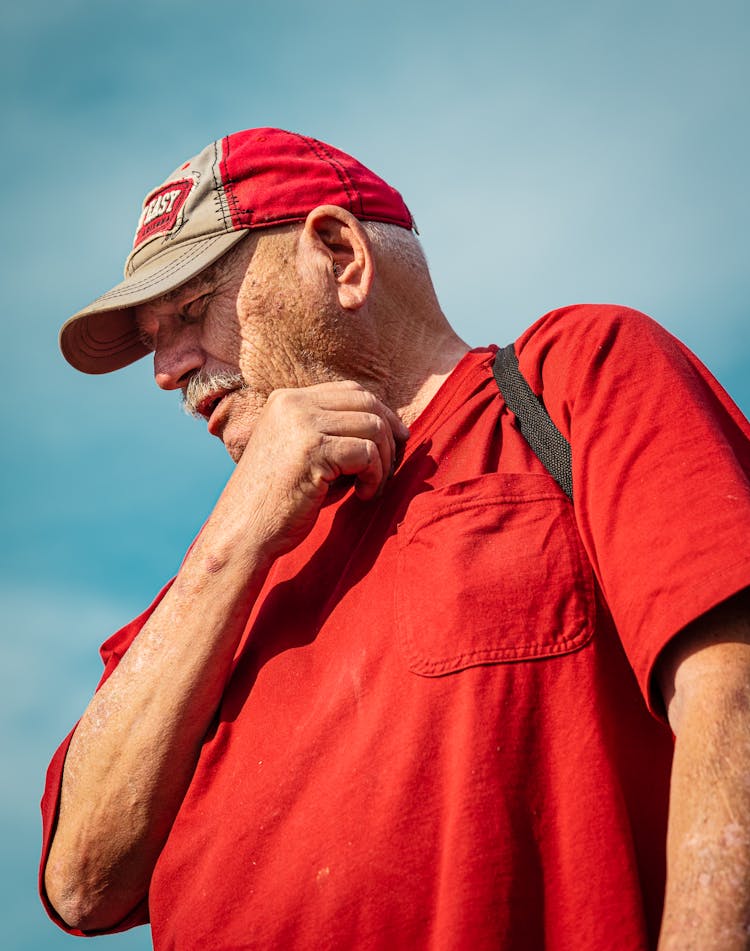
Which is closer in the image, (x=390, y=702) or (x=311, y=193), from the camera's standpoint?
(x=390, y=702)

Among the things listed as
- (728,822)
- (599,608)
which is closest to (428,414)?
(599,608)

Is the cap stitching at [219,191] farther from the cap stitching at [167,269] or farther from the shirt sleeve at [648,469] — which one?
the shirt sleeve at [648,469]

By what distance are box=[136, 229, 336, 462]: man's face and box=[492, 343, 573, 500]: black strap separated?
62cm

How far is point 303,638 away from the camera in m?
2.77

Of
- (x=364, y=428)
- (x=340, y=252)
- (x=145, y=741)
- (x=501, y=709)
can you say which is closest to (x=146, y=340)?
(x=340, y=252)

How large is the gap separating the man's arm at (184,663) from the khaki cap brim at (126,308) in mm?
627

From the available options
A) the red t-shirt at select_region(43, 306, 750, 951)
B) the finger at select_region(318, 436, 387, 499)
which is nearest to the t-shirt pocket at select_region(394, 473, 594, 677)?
the red t-shirt at select_region(43, 306, 750, 951)

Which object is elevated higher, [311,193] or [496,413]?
[311,193]

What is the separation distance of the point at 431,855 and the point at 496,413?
110 centimetres

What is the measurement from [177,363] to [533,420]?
1.20m

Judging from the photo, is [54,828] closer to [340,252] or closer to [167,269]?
[167,269]

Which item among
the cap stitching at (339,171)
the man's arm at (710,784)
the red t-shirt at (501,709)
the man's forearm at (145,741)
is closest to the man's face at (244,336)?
the cap stitching at (339,171)

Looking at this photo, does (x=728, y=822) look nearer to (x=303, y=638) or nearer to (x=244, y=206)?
(x=303, y=638)

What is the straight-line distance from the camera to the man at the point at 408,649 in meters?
2.08
